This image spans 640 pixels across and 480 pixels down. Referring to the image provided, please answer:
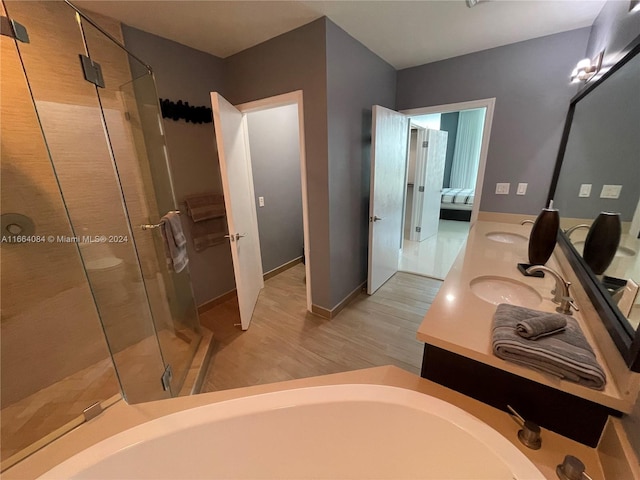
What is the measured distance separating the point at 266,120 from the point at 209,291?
81.4 inches

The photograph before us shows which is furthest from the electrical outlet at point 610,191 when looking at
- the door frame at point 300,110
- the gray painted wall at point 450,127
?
the gray painted wall at point 450,127

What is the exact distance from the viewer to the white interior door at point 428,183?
4.16m

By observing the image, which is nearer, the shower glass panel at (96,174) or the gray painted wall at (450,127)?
the shower glass panel at (96,174)

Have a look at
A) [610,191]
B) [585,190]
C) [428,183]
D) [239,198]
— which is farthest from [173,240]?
[428,183]

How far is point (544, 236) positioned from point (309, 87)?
1877 millimetres

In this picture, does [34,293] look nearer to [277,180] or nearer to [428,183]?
[277,180]

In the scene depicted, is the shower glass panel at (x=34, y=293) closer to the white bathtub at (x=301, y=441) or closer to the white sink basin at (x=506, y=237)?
the white bathtub at (x=301, y=441)

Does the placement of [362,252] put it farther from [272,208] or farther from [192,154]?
[192,154]

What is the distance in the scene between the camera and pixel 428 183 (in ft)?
14.2

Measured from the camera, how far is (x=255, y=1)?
1.55 metres

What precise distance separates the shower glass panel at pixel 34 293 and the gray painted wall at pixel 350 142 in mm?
1765

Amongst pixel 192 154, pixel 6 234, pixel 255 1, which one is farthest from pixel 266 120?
pixel 6 234

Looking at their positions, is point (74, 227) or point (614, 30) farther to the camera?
point (74, 227)

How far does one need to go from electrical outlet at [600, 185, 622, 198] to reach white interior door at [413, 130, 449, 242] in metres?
3.16
